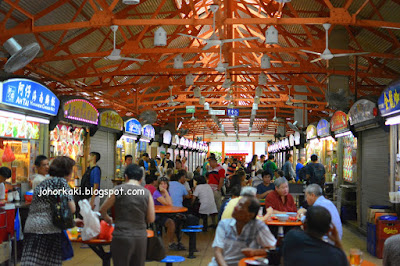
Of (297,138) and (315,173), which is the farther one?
(297,138)

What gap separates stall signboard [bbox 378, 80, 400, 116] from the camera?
7.16 meters

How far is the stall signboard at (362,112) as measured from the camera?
8673 mm

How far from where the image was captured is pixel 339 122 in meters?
11.5

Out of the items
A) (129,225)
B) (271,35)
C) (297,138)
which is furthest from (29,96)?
(297,138)

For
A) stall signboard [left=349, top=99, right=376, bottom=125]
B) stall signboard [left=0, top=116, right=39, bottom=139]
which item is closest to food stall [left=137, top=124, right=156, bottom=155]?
stall signboard [left=0, top=116, right=39, bottom=139]

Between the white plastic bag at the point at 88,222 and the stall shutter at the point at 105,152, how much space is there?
750 centimetres

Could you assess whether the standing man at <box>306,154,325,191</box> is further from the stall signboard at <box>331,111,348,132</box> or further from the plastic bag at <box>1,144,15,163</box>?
the plastic bag at <box>1,144,15,163</box>

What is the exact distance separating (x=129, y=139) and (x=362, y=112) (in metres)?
8.51

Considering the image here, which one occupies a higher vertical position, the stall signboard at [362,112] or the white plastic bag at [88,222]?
the stall signboard at [362,112]

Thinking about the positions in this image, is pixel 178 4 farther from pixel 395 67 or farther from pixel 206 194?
pixel 206 194

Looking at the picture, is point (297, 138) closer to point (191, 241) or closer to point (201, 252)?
point (201, 252)

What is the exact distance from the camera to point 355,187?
452 inches

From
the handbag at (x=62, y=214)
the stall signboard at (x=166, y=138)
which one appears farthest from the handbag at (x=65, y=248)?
the stall signboard at (x=166, y=138)

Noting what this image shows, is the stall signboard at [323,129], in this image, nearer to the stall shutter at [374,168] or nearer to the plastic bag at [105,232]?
the stall shutter at [374,168]
